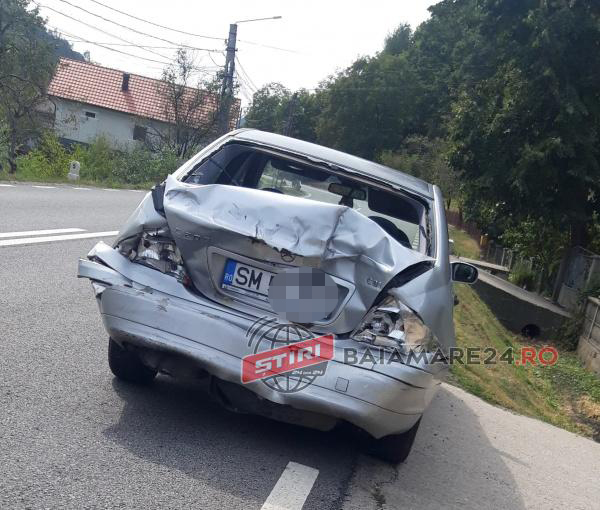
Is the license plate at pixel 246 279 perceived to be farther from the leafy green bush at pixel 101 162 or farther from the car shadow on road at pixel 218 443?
the leafy green bush at pixel 101 162

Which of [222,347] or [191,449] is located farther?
[191,449]

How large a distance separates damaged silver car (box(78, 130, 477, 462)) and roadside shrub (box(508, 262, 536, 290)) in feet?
62.1

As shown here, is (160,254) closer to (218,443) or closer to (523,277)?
(218,443)

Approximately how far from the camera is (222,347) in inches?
147

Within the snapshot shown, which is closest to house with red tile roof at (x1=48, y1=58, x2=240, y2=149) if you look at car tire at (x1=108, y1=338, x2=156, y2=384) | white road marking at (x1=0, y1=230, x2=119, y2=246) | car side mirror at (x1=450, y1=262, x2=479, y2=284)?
white road marking at (x1=0, y1=230, x2=119, y2=246)

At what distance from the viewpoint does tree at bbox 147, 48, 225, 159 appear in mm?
39000

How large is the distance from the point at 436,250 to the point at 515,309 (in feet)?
42.9

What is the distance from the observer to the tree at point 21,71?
86.0 ft

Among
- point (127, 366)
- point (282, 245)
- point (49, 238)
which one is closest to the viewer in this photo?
point (282, 245)

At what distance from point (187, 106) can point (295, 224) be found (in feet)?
122

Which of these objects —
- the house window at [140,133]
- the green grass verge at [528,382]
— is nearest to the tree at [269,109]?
the house window at [140,133]

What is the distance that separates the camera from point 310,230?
3.80 meters

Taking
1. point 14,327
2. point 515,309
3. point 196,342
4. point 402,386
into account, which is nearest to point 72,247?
point 14,327

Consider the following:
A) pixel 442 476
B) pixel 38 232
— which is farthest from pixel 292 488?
pixel 38 232
